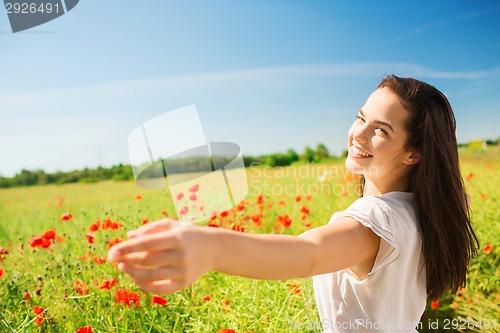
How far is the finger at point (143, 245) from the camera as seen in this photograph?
64 centimetres

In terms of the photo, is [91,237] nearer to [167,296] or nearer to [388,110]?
[167,296]

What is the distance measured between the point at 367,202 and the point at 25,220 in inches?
199

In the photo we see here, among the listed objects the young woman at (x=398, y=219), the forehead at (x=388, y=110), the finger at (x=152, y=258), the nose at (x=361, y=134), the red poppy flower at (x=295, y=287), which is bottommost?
the red poppy flower at (x=295, y=287)

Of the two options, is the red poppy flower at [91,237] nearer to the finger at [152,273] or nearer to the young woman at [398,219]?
the young woman at [398,219]

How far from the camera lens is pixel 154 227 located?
669 millimetres

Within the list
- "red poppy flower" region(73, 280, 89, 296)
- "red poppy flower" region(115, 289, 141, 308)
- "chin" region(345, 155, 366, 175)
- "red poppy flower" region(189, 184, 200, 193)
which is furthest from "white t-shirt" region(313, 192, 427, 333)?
"red poppy flower" region(189, 184, 200, 193)

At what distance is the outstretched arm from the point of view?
2.12ft

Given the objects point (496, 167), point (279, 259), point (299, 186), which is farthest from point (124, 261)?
point (496, 167)

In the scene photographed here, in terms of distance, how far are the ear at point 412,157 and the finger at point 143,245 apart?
90 cm

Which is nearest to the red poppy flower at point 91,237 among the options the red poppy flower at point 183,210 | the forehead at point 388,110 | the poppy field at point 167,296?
the poppy field at point 167,296

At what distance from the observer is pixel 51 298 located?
7.69ft

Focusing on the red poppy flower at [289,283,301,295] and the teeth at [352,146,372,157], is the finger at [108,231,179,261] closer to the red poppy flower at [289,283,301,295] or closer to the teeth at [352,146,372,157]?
the teeth at [352,146,372,157]

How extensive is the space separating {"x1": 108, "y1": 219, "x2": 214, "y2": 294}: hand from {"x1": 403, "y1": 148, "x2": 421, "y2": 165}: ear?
2.80ft

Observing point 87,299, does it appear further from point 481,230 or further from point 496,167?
point 496,167
